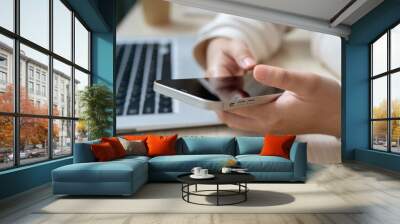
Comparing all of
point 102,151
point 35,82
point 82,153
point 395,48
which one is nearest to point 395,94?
point 395,48

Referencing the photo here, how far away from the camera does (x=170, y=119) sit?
712 centimetres

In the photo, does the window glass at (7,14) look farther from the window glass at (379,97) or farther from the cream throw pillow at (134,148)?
the window glass at (379,97)

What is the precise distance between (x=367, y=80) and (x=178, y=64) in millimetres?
3965

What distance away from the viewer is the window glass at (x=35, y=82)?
4.91m

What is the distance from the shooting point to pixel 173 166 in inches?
211

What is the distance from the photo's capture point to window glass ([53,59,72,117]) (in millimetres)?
5969

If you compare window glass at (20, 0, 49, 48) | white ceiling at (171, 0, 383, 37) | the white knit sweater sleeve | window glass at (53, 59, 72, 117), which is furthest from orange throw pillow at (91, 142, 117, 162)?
white ceiling at (171, 0, 383, 37)

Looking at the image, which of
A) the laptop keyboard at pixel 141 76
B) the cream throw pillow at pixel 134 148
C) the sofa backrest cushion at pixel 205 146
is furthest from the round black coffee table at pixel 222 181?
the laptop keyboard at pixel 141 76

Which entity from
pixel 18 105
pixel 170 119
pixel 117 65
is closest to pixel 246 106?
pixel 170 119

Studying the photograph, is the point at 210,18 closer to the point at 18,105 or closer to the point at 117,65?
the point at 117,65

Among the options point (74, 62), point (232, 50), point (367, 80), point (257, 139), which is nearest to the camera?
point (257, 139)

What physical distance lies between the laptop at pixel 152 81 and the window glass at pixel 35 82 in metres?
1.99

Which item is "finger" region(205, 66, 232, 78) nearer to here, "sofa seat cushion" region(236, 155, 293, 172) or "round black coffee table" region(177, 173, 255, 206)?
"sofa seat cushion" region(236, 155, 293, 172)

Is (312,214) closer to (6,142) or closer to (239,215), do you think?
(239,215)
